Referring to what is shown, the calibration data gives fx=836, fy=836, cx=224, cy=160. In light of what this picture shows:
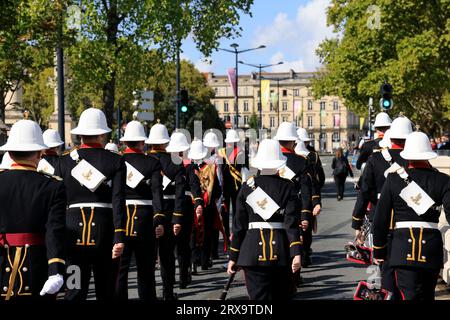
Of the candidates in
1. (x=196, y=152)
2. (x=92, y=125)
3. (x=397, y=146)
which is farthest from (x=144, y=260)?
(x=196, y=152)

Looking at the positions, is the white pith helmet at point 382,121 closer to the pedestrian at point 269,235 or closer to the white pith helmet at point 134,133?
the white pith helmet at point 134,133

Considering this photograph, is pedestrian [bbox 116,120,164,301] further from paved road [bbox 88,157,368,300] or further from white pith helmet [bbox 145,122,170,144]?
paved road [bbox 88,157,368,300]

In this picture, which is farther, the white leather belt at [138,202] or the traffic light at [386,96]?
the traffic light at [386,96]

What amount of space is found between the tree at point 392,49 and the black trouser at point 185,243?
29329 millimetres

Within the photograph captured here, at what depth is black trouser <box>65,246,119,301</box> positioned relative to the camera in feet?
24.6

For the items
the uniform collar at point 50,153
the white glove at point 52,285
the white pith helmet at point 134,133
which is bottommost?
the white glove at point 52,285

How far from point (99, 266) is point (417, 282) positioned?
281 centimetres

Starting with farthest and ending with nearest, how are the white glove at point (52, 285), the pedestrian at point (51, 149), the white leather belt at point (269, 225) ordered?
the pedestrian at point (51, 149) → the white leather belt at point (269, 225) → the white glove at point (52, 285)

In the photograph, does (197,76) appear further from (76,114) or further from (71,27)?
(71,27)

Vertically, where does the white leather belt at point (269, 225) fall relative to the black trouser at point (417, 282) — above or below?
above

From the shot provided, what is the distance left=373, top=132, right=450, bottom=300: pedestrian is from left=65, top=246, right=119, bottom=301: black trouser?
2.50 metres

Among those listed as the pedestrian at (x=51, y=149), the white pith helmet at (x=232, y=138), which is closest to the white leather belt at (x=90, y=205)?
the pedestrian at (x=51, y=149)

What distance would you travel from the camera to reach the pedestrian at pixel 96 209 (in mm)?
7500

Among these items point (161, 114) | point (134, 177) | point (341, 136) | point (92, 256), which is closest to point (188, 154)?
point (134, 177)
